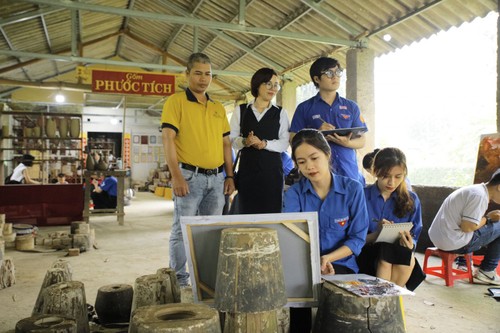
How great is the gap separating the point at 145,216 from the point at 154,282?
6617 mm

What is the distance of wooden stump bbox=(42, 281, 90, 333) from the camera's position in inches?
79.4

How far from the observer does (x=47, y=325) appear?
5.48ft

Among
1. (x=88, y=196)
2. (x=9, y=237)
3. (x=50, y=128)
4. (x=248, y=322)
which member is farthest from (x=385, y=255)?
(x=50, y=128)

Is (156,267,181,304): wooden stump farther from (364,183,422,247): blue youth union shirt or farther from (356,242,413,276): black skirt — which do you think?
(364,183,422,247): blue youth union shirt

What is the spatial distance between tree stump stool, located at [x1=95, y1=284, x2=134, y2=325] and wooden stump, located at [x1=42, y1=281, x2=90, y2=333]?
29 centimetres

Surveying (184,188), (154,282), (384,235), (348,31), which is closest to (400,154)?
(384,235)

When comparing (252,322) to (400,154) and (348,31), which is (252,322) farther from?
(348,31)

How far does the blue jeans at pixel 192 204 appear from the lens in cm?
274

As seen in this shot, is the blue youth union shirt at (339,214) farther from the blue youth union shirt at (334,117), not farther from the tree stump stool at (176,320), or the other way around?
the tree stump stool at (176,320)

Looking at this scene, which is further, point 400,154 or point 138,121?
point 138,121

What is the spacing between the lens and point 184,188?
269 centimetres

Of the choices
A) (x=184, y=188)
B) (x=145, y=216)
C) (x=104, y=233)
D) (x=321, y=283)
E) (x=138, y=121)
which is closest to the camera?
(x=321, y=283)

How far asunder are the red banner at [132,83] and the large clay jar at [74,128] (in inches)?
35.8

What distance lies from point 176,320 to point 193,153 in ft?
5.17
